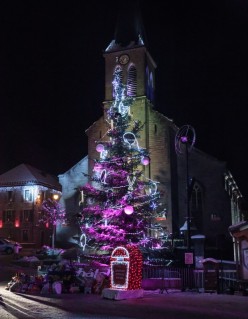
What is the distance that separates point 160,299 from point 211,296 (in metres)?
2.47

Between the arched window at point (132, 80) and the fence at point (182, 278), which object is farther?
the arched window at point (132, 80)

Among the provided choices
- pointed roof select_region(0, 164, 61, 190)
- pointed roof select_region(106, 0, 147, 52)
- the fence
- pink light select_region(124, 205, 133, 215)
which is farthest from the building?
the fence

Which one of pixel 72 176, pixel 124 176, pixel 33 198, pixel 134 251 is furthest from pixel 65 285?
pixel 33 198

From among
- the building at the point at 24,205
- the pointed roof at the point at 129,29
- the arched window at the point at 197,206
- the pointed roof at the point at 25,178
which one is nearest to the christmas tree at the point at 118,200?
the arched window at the point at 197,206

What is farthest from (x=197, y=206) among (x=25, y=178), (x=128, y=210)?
(x=25, y=178)

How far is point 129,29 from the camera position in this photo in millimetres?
42219

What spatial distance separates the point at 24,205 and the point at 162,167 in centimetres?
2199

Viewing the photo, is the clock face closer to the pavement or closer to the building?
the building

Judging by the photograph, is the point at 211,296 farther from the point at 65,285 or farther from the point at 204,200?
the point at 204,200

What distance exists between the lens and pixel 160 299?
16688 millimetres

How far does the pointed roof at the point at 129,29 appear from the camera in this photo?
41375 millimetres

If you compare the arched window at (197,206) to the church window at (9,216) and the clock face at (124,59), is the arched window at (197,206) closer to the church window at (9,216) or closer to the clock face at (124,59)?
the clock face at (124,59)

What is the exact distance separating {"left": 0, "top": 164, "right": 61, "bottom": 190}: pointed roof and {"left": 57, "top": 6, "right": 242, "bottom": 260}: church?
38.1ft

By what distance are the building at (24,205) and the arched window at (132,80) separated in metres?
18.8
